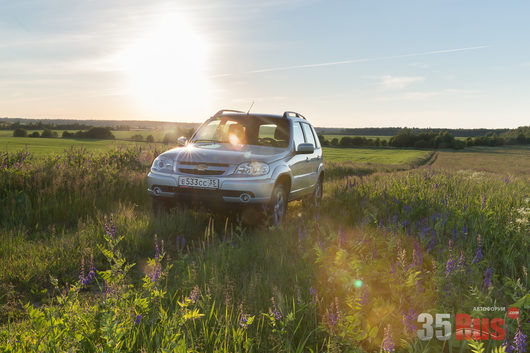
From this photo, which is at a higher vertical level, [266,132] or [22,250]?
[266,132]

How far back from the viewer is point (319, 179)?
32.6 feet

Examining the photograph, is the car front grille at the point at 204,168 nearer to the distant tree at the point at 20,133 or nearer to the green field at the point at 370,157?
the green field at the point at 370,157

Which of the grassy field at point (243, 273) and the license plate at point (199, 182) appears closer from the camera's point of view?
the grassy field at point (243, 273)

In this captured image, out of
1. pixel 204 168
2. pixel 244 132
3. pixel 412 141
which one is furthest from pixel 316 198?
pixel 412 141

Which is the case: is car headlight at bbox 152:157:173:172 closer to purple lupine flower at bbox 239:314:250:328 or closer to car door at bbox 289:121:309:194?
car door at bbox 289:121:309:194

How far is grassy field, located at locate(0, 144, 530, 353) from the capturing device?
263cm

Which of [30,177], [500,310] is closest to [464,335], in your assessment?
[500,310]

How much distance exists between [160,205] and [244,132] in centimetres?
222

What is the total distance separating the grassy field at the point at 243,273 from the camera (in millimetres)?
2635

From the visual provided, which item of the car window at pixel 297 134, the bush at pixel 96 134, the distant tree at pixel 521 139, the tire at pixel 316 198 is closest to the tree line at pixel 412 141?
the distant tree at pixel 521 139

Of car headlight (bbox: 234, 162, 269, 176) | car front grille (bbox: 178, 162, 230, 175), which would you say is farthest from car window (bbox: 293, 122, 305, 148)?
car front grille (bbox: 178, 162, 230, 175)

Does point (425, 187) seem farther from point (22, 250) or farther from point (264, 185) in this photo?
point (22, 250)

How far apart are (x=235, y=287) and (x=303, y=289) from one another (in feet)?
2.08

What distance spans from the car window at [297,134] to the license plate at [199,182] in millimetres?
2242
